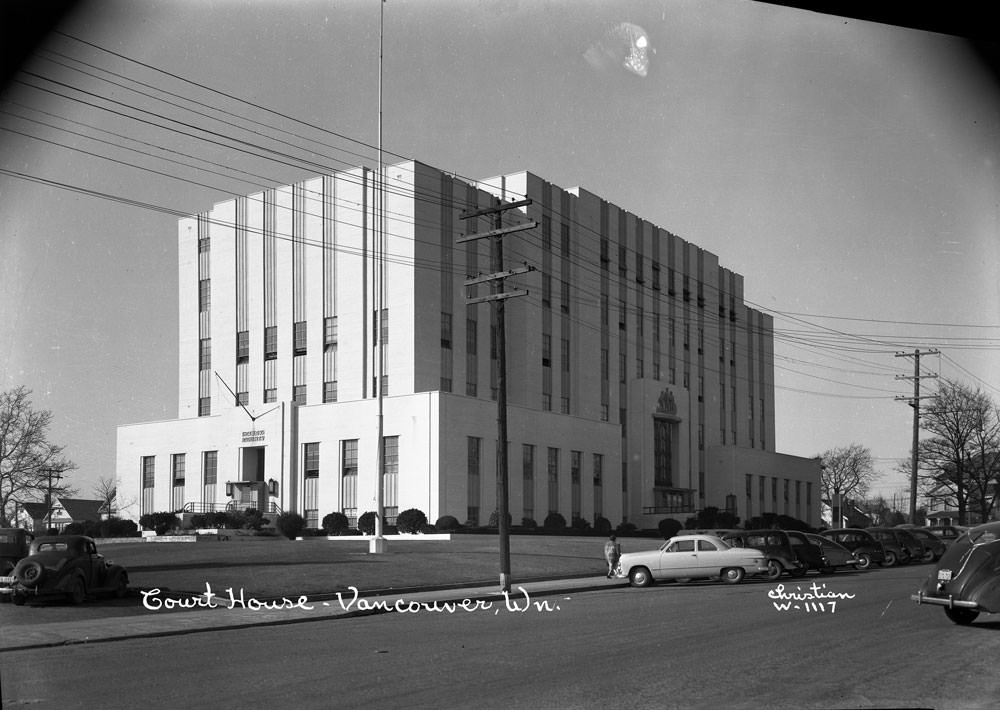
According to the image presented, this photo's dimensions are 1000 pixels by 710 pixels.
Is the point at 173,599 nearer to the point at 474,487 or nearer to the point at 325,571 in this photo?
the point at 325,571

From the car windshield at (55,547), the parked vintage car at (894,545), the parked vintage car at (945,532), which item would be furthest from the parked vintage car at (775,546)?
the car windshield at (55,547)

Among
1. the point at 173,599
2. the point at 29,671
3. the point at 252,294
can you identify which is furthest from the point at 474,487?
the point at 29,671

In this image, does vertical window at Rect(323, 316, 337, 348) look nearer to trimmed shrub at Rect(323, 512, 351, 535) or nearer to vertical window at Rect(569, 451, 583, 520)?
trimmed shrub at Rect(323, 512, 351, 535)

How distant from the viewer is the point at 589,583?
31.2m

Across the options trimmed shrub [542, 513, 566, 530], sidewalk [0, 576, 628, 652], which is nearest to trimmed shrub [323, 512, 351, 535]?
trimmed shrub [542, 513, 566, 530]

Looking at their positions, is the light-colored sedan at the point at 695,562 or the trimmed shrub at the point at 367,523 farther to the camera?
the trimmed shrub at the point at 367,523

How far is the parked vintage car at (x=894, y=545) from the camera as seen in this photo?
41500mm

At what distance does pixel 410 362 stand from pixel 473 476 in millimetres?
7957

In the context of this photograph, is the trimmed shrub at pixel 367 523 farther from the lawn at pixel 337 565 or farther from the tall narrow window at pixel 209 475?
the tall narrow window at pixel 209 475

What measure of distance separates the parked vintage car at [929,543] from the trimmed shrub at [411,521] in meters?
25.2

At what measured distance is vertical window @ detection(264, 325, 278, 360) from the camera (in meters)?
69.3

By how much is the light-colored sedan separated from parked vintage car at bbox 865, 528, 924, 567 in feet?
43.1

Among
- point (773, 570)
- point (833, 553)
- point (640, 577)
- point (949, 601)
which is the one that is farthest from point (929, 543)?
point (949, 601)

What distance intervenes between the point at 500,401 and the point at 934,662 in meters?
18.4
